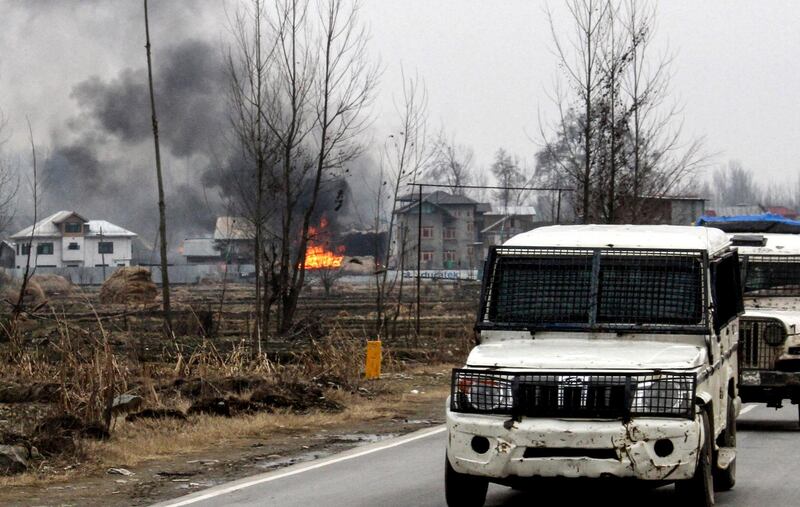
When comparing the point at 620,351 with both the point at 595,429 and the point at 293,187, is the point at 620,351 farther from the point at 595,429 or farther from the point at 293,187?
the point at 293,187

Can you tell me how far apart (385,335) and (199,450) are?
18.0m

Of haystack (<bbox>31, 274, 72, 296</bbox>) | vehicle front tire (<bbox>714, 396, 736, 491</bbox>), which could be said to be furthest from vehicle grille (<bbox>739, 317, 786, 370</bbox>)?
haystack (<bbox>31, 274, 72, 296</bbox>)

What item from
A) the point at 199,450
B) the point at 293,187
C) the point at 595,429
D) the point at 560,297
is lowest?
the point at 199,450

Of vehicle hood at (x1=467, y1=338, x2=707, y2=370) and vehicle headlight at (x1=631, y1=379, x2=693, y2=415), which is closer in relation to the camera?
vehicle headlight at (x1=631, y1=379, x2=693, y2=415)

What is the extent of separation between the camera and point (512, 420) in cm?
862

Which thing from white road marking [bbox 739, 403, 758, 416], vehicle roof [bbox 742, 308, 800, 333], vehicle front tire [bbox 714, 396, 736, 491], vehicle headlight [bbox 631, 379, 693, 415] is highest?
vehicle roof [bbox 742, 308, 800, 333]

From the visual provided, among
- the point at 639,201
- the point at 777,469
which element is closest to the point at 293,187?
the point at 639,201

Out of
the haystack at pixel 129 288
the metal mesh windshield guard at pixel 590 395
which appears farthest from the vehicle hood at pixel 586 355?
the haystack at pixel 129 288

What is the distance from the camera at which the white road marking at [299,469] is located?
35.3 ft

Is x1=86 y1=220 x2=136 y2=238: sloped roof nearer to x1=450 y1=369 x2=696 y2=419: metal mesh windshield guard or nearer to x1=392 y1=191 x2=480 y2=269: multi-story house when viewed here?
x1=392 y1=191 x2=480 y2=269: multi-story house

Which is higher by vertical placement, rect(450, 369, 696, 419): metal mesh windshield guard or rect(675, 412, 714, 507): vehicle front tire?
rect(450, 369, 696, 419): metal mesh windshield guard

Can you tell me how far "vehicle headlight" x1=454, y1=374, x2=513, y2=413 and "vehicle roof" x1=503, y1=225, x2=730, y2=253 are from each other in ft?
6.41

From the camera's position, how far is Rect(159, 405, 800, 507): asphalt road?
33.8 ft

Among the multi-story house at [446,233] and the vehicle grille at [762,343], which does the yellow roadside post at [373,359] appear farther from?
the multi-story house at [446,233]
